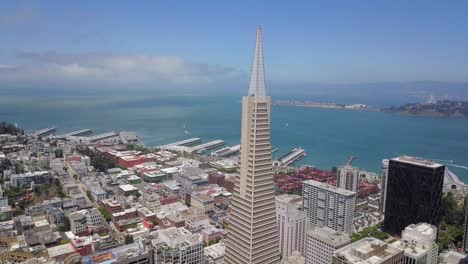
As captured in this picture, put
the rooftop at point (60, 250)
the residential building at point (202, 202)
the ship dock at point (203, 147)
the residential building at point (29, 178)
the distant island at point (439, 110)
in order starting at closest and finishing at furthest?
the rooftop at point (60, 250) → the residential building at point (202, 202) → the residential building at point (29, 178) → the ship dock at point (203, 147) → the distant island at point (439, 110)

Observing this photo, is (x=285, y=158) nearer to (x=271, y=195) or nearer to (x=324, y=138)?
(x=324, y=138)

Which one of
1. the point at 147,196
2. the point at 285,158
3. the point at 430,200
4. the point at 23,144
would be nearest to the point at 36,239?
the point at 147,196

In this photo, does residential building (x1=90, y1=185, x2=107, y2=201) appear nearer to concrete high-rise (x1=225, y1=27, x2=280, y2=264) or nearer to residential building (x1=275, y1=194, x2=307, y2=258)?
residential building (x1=275, y1=194, x2=307, y2=258)

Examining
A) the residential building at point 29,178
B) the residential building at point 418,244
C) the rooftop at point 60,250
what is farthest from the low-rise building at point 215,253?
the residential building at point 29,178

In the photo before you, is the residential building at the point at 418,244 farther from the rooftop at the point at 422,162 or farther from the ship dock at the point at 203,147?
the ship dock at the point at 203,147

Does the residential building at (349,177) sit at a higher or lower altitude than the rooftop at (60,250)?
higher
